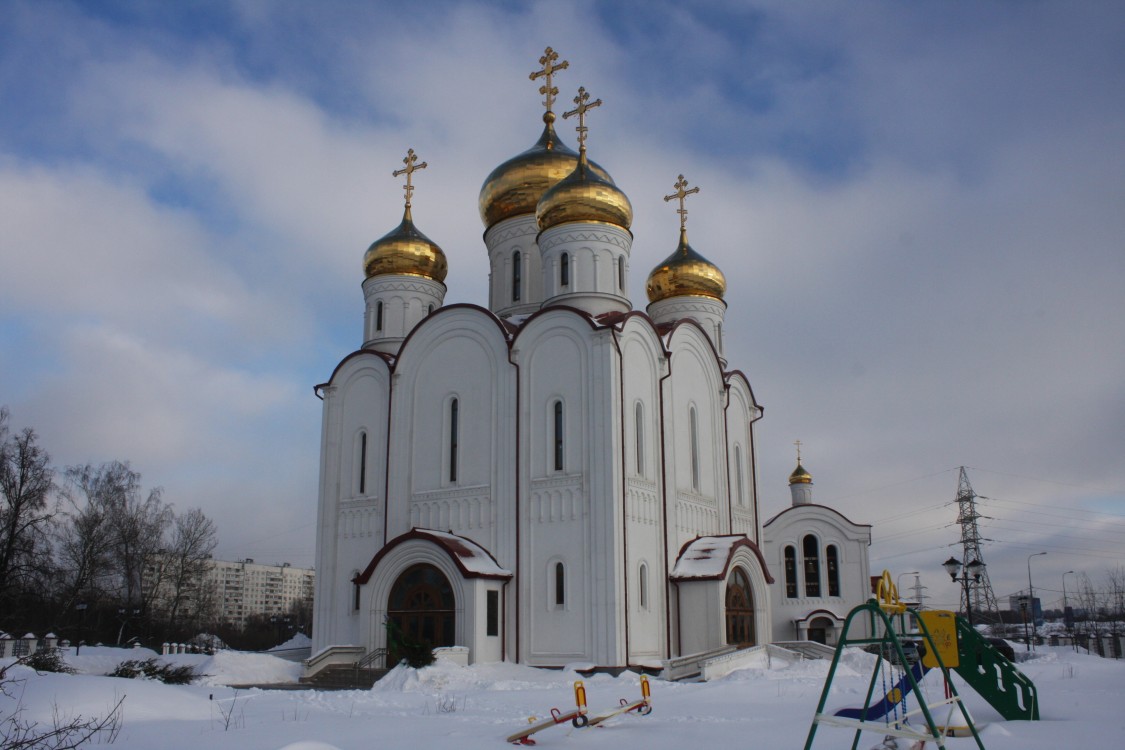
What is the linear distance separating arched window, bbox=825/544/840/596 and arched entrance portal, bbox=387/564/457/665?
41.8 feet

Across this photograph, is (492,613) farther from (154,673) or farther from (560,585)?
(154,673)

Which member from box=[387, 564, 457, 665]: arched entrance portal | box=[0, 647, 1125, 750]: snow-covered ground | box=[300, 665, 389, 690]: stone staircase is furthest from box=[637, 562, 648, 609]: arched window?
box=[300, 665, 389, 690]: stone staircase

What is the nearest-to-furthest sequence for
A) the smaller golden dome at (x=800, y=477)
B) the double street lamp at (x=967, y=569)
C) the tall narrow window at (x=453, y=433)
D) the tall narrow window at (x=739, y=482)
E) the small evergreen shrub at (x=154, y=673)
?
the small evergreen shrub at (x=154, y=673) < the double street lamp at (x=967, y=569) < the tall narrow window at (x=453, y=433) < the tall narrow window at (x=739, y=482) < the smaller golden dome at (x=800, y=477)

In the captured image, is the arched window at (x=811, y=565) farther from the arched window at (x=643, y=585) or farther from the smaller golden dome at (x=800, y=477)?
the arched window at (x=643, y=585)

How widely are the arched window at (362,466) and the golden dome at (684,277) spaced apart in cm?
907

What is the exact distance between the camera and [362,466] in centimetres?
2097

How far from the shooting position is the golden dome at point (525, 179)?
2298 centimetres

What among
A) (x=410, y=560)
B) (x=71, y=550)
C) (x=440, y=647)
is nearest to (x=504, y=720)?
(x=440, y=647)

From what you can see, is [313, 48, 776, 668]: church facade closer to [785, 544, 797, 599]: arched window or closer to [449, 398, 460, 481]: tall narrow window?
[449, 398, 460, 481]: tall narrow window

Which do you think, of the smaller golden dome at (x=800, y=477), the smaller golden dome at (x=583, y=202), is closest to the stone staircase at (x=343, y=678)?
the smaller golden dome at (x=583, y=202)

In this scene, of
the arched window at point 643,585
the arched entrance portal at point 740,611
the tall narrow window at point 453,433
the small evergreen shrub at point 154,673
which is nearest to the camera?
the small evergreen shrub at point 154,673

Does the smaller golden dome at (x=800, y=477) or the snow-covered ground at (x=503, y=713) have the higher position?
the smaller golden dome at (x=800, y=477)

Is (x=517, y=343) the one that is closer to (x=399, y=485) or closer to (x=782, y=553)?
(x=399, y=485)

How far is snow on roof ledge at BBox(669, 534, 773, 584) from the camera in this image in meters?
18.2
